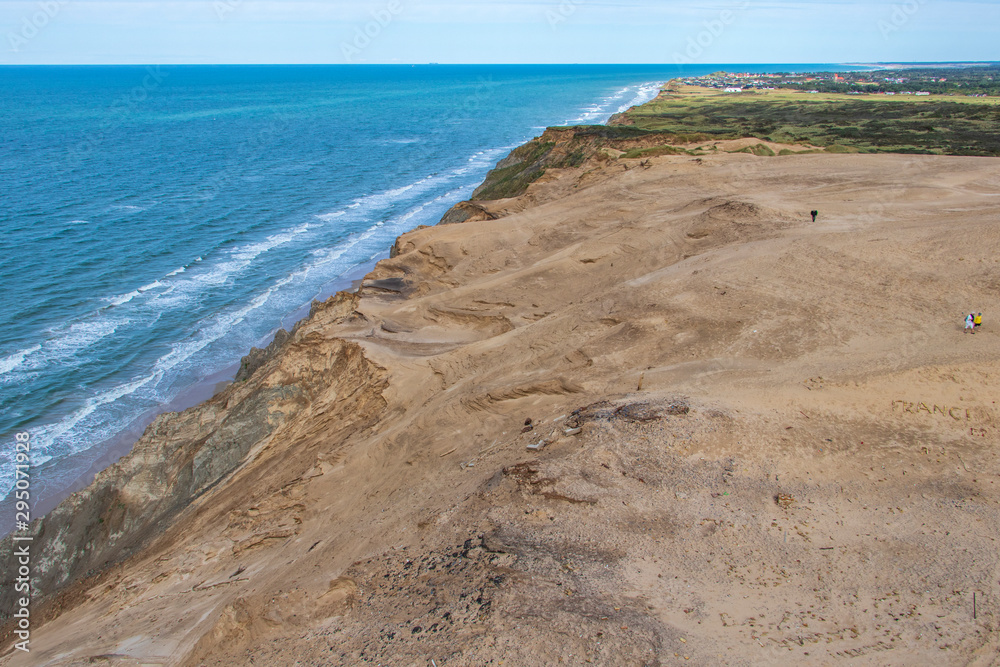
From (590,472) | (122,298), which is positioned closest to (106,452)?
(122,298)

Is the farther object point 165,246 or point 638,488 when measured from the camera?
point 165,246

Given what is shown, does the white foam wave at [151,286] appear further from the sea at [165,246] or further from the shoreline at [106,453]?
the shoreline at [106,453]

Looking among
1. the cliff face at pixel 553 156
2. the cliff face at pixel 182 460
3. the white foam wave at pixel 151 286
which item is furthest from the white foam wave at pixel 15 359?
the cliff face at pixel 553 156

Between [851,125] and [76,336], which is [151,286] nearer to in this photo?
[76,336]

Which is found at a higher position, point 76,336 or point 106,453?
point 76,336

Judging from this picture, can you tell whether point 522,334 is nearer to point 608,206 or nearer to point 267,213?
point 608,206

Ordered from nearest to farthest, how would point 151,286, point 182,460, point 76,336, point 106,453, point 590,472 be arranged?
point 590,472 < point 182,460 < point 106,453 < point 76,336 < point 151,286

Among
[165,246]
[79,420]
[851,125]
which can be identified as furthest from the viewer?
[851,125]

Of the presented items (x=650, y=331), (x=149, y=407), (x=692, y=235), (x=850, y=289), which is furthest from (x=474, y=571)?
(x=149, y=407)
